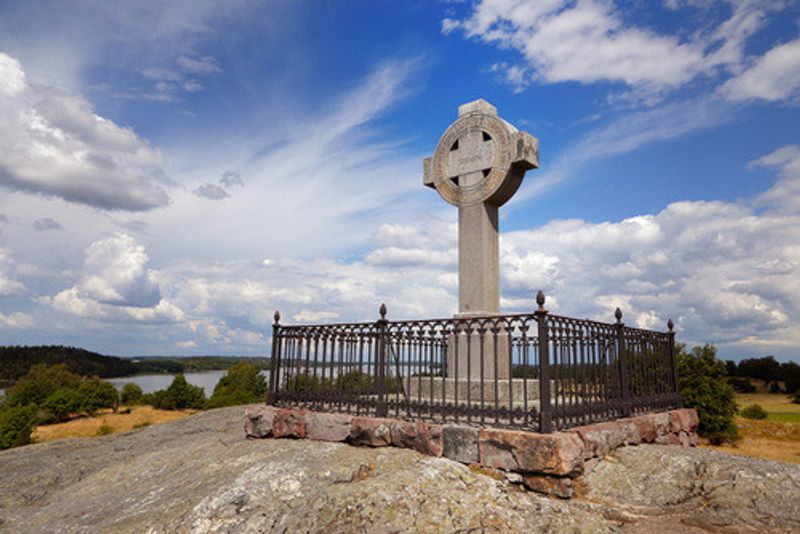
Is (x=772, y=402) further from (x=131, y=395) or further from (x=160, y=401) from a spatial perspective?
(x=131, y=395)

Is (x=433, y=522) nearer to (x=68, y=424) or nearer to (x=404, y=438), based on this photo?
(x=404, y=438)

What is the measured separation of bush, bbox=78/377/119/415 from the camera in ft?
106

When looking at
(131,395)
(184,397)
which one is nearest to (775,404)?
(184,397)

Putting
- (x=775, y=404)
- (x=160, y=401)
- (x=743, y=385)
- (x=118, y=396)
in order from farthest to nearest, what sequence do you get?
(x=118, y=396) → (x=160, y=401) → (x=743, y=385) → (x=775, y=404)

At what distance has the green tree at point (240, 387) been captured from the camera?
88.3ft

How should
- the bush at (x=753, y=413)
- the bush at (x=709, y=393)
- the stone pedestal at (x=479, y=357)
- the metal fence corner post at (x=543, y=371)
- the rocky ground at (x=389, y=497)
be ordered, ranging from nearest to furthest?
the rocky ground at (x=389, y=497)
the metal fence corner post at (x=543, y=371)
the stone pedestal at (x=479, y=357)
the bush at (x=709, y=393)
the bush at (x=753, y=413)

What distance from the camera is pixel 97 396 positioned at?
3325 centimetres

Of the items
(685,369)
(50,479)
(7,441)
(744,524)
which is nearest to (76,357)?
(7,441)

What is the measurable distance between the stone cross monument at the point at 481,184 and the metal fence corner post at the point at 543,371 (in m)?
2.53

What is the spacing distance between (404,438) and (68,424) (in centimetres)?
3252

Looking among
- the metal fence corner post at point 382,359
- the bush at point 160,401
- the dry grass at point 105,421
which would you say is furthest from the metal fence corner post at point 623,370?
the bush at point 160,401

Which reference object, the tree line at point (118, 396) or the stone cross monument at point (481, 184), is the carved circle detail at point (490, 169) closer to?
the stone cross monument at point (481, 184)

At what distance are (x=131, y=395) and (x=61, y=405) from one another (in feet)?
26.4

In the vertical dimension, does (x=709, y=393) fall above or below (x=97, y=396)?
above
